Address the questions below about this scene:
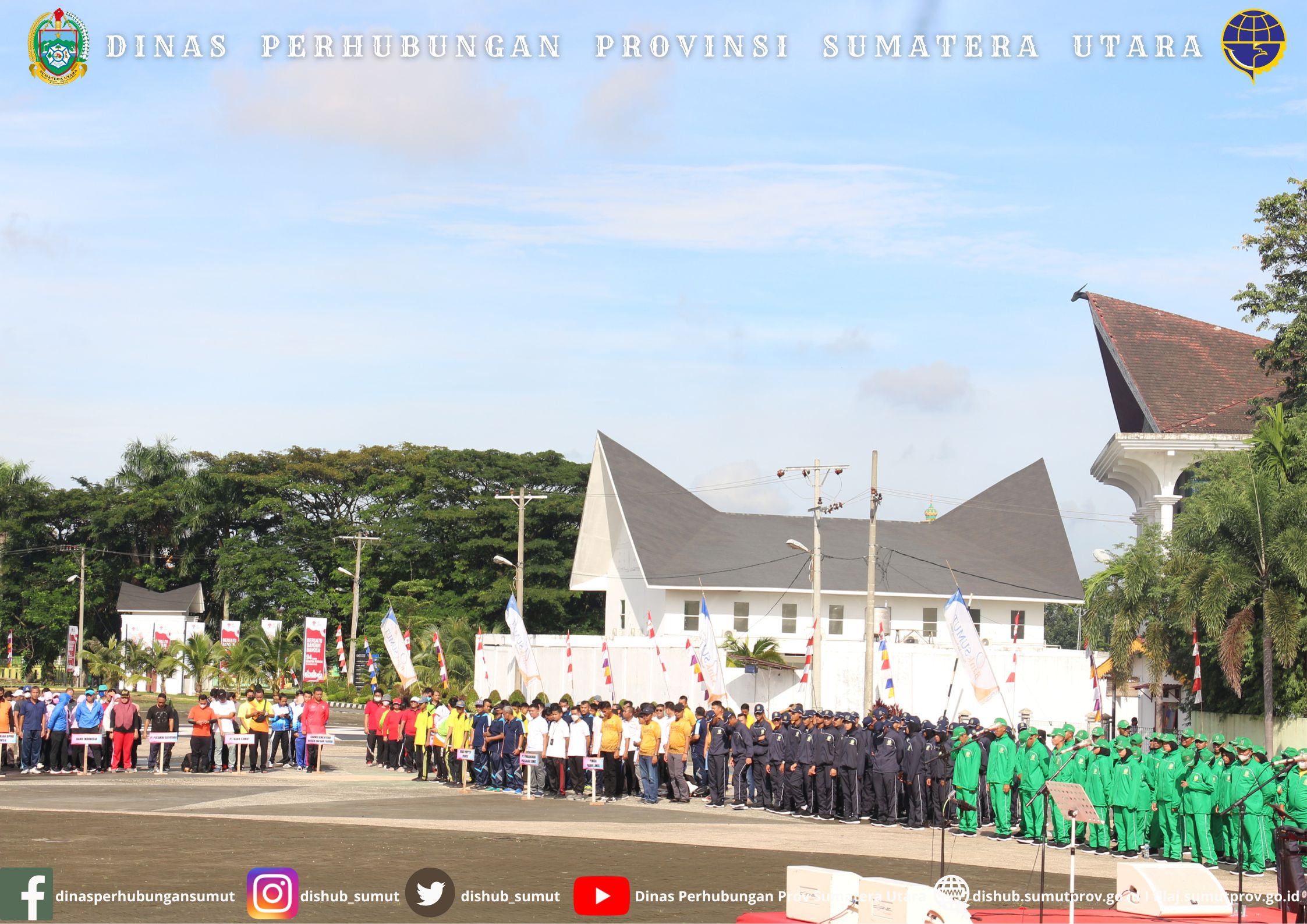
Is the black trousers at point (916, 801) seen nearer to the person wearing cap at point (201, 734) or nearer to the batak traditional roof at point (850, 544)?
the person wearing cap at point (201, 734)

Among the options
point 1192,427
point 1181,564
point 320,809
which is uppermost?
point 1192,427

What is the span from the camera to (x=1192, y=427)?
41.5 m

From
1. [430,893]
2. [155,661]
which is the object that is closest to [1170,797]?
[430,893]

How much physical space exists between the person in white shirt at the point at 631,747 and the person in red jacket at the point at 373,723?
771 centimetres

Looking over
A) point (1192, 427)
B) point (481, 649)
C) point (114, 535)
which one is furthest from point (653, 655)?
point (114, 535)

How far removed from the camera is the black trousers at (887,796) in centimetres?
2141

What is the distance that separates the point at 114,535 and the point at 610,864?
68.4m

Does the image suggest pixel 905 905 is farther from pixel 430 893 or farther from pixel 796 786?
pixel 796 786

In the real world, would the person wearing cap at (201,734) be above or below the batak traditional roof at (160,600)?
below

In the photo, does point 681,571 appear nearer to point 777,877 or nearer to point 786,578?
point 786,578

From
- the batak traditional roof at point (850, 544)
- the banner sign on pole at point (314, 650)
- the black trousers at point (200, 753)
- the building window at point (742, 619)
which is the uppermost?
the batak traditional roof at point (850, 544)

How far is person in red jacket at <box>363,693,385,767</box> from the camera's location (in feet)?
103

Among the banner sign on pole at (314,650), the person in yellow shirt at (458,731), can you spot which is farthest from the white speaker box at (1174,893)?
the banner sign on pole at (314,650)

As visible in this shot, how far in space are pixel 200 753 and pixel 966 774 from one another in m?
16.0
